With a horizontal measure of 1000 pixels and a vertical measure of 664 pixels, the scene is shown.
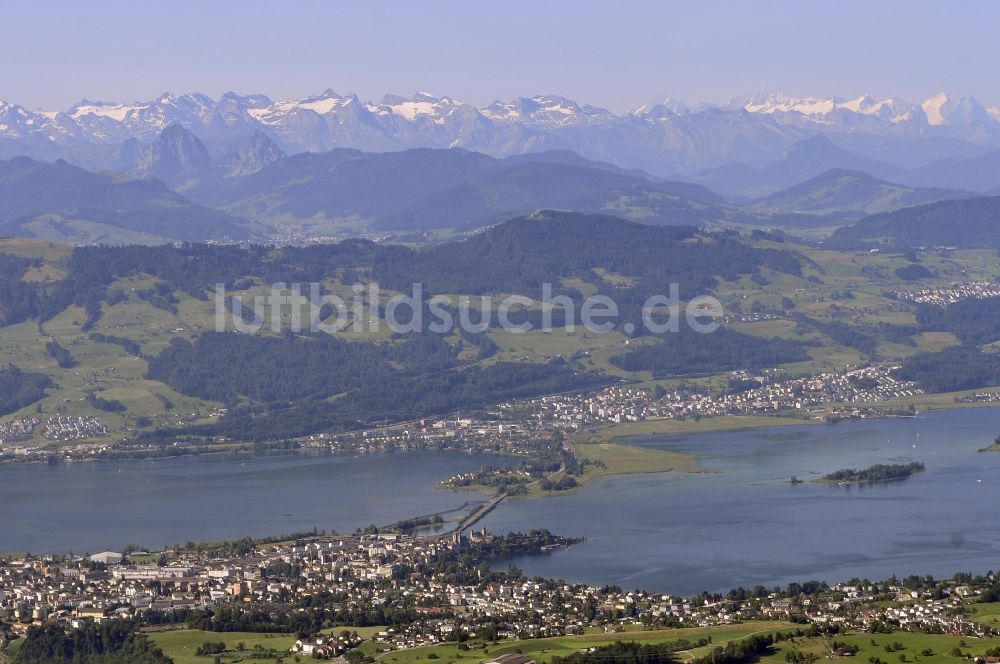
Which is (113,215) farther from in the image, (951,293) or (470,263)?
(951,293)

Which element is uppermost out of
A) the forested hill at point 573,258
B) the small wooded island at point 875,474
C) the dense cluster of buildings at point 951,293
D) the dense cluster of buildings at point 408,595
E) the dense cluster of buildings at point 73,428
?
the forested hill at point 573,258

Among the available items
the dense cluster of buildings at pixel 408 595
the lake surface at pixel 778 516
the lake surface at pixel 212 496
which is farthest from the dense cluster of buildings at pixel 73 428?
the dense cluster of buildings at pixel 408 595

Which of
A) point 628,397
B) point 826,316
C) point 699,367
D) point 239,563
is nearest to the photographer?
point 239,563

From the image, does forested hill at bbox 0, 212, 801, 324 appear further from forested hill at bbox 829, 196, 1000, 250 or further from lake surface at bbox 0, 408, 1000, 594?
lake surface at bbox 0, 408, 1000, 594

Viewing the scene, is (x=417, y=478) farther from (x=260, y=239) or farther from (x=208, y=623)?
(x=260, y=239)

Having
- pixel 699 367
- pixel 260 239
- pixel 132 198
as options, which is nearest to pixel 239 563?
pixel 699 367

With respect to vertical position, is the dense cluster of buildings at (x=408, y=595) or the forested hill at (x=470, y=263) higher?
the forested hill at (x=470, y=263)

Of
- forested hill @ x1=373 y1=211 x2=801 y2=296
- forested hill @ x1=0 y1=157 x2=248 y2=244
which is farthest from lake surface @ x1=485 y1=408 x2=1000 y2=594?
forested hill @ x1=0 y1=157 x2=248 y2=244

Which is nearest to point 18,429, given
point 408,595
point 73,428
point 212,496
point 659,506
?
point 73,428

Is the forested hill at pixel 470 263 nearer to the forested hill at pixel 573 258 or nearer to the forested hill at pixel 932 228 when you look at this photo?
the forested hill at pixel 573 258
